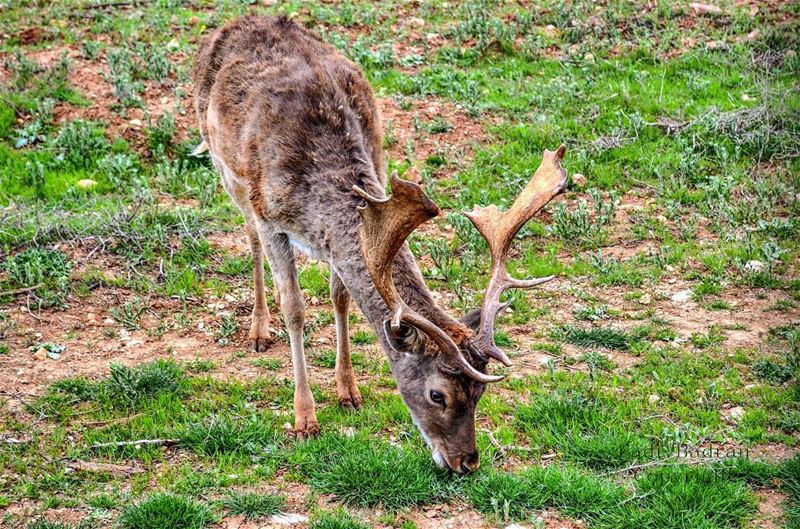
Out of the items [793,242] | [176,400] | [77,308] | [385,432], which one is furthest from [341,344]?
[793,242]

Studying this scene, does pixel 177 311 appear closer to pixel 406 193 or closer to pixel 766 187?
pixel 406 193

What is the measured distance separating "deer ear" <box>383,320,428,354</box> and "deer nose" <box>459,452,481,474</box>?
74cm

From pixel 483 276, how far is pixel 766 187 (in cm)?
343

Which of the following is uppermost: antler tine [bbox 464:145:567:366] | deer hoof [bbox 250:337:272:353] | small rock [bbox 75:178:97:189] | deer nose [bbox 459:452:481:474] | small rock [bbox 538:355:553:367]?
antler tine [bbox 464:145:567:366]

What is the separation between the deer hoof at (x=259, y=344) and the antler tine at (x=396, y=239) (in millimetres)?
2494

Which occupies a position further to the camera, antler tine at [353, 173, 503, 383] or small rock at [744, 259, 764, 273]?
small rock at [744, 259, 764, 273]

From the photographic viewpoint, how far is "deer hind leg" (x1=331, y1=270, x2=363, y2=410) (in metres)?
7.40

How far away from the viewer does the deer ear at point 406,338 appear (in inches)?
238

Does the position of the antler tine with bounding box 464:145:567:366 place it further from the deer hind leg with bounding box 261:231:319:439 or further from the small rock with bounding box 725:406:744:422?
the small rock with bounding box 725:406:744:422

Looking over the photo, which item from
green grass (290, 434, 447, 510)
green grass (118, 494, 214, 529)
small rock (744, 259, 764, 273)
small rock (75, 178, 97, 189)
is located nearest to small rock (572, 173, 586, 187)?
small rock (744, 259, 764, 273)

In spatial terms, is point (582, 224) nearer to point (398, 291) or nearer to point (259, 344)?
point (259, 344)

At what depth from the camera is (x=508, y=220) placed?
6.40m

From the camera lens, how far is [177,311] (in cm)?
873

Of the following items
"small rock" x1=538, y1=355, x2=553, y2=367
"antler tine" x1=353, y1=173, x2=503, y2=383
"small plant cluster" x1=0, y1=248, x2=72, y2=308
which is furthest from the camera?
"small plant cluster" x1=0, y1=248, x2=72, y2=308
